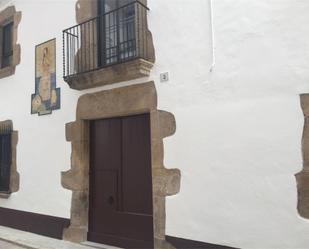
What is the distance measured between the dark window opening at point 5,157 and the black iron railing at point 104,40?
6.72 ft

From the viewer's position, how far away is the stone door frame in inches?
170

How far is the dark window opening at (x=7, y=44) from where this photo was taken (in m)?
7.24

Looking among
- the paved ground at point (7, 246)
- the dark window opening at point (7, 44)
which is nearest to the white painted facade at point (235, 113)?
the paved ground at point (7, 246)

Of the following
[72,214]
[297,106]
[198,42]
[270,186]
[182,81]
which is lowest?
[72,214]

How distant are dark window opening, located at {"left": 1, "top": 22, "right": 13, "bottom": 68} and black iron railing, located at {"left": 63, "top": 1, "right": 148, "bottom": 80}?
2.09 m

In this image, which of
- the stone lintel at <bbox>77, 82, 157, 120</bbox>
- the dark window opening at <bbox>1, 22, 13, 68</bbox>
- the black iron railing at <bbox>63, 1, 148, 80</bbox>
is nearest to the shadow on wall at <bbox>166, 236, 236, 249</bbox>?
the stone lintel at <bbox>77, 82, 157, 120</bbox>

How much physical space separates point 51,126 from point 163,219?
2.64m

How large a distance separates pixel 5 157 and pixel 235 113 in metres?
4.89

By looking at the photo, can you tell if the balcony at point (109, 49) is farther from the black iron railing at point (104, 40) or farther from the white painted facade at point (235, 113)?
the white painted facade at point (235, 113)

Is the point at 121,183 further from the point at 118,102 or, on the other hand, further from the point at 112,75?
the point at 112,75

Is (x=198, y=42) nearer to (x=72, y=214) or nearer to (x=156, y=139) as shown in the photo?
(x=156, y=139)

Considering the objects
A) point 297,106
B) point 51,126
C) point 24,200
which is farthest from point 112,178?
point 297,106

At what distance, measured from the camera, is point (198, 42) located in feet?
13.8

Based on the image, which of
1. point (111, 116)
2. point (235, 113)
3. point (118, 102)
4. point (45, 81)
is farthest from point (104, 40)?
point (235, 113)
